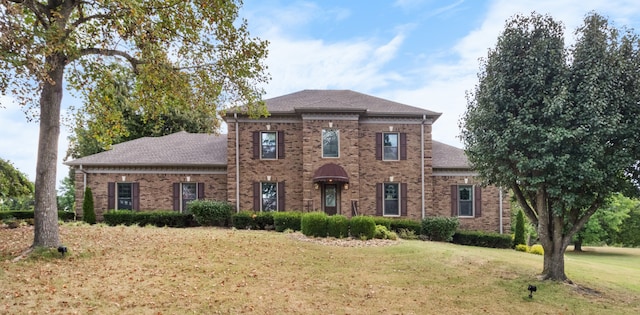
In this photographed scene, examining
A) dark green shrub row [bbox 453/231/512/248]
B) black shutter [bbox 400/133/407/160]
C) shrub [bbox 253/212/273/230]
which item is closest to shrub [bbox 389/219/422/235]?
dark green shrub row [bbox 453/231/512/248]

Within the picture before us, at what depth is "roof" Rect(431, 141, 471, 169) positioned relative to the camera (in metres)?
21.0

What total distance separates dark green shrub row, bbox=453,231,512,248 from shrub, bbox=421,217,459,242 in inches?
30.1

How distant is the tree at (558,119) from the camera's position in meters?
9.27

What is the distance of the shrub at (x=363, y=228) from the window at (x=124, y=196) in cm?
1243

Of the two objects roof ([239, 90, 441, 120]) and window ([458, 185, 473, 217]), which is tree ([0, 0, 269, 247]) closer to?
roof ([239, 90, 441, 120])

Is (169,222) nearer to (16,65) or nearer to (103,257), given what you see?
(103,257)

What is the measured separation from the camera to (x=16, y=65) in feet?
26.3

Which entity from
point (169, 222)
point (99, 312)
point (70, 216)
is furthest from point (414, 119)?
point (70, 216)

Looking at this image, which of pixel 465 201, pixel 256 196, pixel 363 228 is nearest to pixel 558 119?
pixel 363 228

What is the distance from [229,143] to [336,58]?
314 inches

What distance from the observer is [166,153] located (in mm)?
22031

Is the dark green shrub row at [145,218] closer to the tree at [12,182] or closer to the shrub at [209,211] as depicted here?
the shrub at [209,211]

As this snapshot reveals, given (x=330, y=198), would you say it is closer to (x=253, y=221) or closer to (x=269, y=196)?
(x=269, y=196)

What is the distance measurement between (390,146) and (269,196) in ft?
22.5
